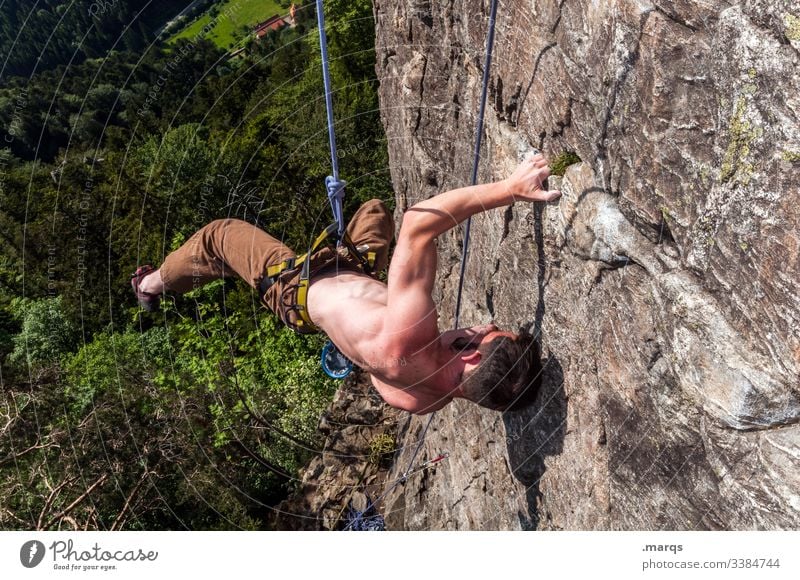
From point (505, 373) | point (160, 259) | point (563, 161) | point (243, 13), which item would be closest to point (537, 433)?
point (505, 373)

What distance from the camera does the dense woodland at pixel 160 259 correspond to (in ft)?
21.4

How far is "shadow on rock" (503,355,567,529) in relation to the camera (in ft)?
9.82

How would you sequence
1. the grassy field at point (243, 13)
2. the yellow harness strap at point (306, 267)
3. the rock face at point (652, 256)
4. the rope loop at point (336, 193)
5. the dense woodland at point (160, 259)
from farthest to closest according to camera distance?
the dense woodland at point (160, 259), the grassy field at point (243, 13), the yellow harness strap at point (306, 267), the rope loop at point (336, 193), the rock face at point (652, 256)

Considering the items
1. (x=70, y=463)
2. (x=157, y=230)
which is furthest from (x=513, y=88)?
(x=157, y=230)

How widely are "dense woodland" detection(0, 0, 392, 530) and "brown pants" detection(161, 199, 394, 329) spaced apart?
1.34 meters

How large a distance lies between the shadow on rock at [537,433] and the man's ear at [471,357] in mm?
376

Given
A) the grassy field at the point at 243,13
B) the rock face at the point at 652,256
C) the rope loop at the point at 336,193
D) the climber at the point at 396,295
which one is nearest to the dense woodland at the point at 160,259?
the grassy field at the point at 243,13

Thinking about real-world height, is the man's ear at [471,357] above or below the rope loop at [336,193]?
below

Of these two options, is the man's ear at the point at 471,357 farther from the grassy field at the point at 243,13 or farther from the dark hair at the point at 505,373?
the grassy field at the point at 243,13

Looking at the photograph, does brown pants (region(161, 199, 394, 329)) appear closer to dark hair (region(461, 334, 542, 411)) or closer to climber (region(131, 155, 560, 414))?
climber (region(131, 155, 560, 414))

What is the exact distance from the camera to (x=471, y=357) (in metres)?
2.99

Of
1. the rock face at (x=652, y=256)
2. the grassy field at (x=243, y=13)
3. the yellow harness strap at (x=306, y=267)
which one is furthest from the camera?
the grassy field at (x=243, y=13)

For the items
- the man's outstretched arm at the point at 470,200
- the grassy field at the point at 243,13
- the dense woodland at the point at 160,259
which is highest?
the grassy field at the point at 243,13

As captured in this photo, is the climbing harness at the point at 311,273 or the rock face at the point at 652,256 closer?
the rock face at the point at 652,256
